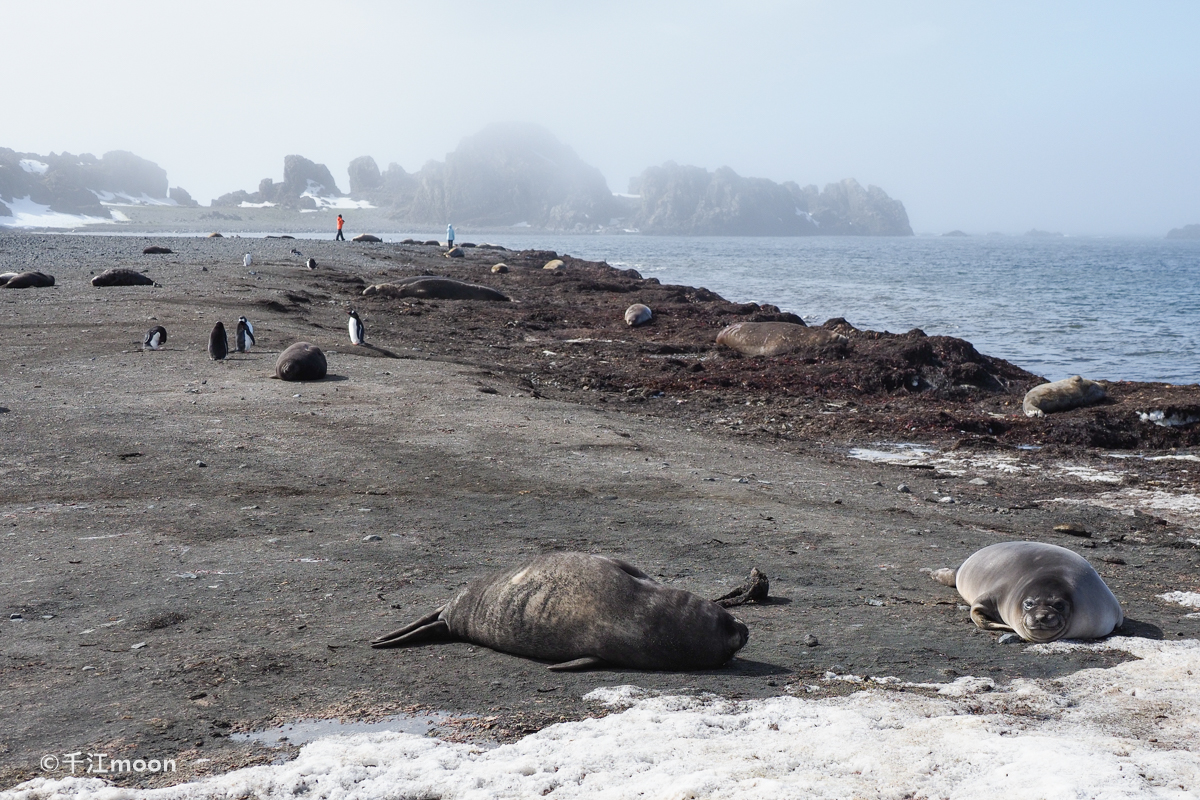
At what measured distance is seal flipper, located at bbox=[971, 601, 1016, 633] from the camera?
4488 millimetres

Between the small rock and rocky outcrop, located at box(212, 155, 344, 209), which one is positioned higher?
rocky outcrop, located at box(212, 155, 344, 209)

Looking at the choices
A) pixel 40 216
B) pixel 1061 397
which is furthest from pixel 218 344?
pixel 40 216

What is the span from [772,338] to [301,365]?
317 inches

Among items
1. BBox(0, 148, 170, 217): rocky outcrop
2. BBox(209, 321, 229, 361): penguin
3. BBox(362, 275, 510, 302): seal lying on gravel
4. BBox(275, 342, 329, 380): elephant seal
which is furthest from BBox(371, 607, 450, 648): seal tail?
BBox(0, 148, 170, 217): rocky outcrop

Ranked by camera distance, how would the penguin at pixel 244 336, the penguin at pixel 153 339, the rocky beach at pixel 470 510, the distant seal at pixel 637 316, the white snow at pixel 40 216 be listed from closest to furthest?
the rocky beach at pixel 470 510
the penguin at pixel 153 339
the penguin at pixel 244 336
the distant seal at pixel 637 316
the white snow at pixel 40 216

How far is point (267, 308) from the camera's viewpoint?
15.9 metres

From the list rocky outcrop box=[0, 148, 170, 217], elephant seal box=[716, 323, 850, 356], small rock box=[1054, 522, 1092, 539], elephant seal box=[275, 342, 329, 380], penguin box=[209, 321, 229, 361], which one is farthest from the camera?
rocky outcrop box=[0, 148, 170, 217]

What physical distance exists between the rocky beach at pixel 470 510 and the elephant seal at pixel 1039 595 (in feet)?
0.48

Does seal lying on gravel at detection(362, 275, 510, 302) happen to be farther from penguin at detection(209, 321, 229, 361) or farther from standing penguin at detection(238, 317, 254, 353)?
penguin at detection(209, 321, 229, 361)

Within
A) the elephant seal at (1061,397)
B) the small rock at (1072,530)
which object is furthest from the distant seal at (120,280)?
the small rock at (1072,530)

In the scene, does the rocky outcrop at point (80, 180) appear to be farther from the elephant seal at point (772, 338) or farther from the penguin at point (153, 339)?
the elephant seal at point (772, 338)

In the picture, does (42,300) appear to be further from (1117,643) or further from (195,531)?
(1117,643)

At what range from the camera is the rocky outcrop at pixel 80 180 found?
131m

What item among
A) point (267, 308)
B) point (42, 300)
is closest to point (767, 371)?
point (267, 308)
